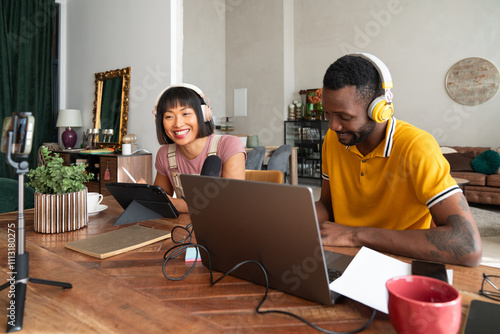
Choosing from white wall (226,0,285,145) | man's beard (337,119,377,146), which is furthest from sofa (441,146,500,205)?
man's beard (337,119,377,146)

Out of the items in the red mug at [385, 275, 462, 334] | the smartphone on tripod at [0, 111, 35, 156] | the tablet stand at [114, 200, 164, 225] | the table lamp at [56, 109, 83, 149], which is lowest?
the red mug at [385, 275, 462, 334]

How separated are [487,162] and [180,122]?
448 cm

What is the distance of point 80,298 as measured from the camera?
646mm

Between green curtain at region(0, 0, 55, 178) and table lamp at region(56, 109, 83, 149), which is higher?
green curtain at region(0, 0, 55, 178)

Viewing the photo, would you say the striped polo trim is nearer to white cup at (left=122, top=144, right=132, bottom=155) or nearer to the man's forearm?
the man's forearm

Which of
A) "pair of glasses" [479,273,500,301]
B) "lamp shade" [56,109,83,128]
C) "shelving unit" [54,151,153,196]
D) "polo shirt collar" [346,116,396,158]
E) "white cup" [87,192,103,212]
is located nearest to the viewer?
"pair of glasses" [479,273,500,301]

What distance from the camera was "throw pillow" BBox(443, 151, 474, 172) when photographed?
471 centimetres

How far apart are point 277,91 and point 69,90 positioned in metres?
3.55

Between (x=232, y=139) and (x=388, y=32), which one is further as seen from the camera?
(x=388, y=32)

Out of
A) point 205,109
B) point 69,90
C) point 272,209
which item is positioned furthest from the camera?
point 69,90

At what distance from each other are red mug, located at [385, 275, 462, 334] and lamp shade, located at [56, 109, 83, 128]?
A: 16.7 ft

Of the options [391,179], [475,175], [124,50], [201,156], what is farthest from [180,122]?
[475,175]

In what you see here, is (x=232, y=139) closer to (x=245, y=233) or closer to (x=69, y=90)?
(x=245, y=233)

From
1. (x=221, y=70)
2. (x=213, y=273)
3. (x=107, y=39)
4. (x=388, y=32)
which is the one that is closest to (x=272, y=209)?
(x=213, y=273)
